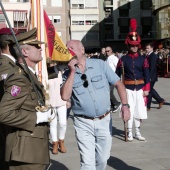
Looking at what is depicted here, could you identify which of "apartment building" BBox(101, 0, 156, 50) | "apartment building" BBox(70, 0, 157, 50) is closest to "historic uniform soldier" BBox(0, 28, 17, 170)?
"apartment building" BBox(70, 0, 157, 50)

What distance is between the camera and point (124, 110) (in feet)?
16.0

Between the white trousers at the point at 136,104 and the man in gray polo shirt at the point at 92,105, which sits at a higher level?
the man in gray polo shirt at the point at 92,105

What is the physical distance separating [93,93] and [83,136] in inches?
19.5

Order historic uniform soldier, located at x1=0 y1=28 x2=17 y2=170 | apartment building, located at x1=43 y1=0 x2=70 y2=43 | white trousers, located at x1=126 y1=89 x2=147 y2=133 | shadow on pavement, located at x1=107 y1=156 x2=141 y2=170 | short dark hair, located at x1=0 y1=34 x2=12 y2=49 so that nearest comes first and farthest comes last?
historic uniform soldier, located at x1=0 y1=28 x2=17 y2=170 → short dark hair, located at x1=0 y1=34 x2=12 y2=49 → shadow on pavement, located at x1=107 y1=156 x2=141 y2=170 → white trousers, located at x1=126 y1=89 x2=147 y2=133 → apartment building, located at x1=43 y1=0 x2=70 y2=43

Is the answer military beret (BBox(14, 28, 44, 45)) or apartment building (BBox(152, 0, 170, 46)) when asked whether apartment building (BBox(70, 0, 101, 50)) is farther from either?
military beret (BBox(14, 28, 44, 45))

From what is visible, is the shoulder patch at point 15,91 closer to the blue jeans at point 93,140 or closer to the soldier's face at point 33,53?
the soldier's face at point 33,53

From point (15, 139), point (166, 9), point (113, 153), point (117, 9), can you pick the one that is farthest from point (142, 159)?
point (117, 9)

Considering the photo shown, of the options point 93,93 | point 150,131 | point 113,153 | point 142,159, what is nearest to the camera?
point 93,93

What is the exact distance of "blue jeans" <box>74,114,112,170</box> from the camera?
4.86 m

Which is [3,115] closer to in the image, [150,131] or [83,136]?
[83,136]

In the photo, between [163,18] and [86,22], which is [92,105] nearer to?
[163,18]

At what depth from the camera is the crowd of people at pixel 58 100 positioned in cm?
355

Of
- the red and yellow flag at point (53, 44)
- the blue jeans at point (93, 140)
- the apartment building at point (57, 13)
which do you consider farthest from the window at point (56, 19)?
the blue jeans at point (93, 140)

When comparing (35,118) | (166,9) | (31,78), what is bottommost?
(35,118)
